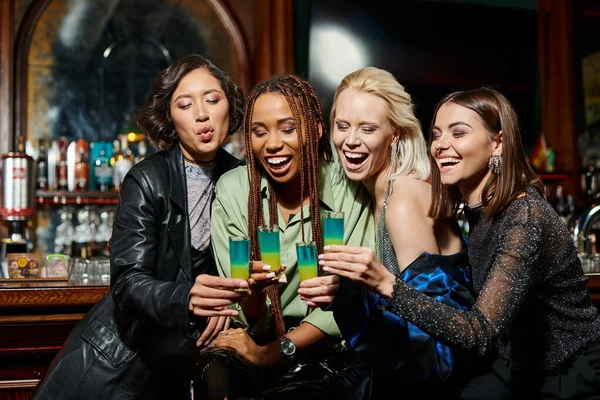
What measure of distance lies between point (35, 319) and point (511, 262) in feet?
5.88

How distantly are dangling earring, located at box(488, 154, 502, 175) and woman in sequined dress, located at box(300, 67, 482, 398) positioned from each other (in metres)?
0.22

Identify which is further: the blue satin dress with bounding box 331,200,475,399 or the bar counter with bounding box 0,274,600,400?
the bar counter with bounding box 0,274,600,400

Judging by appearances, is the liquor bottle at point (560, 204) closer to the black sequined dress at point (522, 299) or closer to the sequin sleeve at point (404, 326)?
the black sequined dress at point (522, 299)

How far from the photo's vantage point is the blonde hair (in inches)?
98.0

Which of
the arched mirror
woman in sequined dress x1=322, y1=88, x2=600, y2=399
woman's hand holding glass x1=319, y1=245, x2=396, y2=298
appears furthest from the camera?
the arched mirror

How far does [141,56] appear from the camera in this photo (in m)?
5.60

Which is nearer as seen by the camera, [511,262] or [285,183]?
[511,262]

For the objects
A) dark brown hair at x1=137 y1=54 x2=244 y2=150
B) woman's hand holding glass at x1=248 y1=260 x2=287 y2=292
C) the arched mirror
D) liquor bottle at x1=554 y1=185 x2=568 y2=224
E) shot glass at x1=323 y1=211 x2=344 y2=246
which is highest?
the arched mirror

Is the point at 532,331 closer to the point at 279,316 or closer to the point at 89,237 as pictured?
the point at 279,316

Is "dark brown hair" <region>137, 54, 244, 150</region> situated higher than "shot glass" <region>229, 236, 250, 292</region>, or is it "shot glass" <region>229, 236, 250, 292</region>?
"dark brown hair" <region>137, 54, 244, 150</region>

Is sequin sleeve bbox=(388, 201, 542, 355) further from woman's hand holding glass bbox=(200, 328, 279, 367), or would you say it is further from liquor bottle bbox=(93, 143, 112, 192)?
liquor bottle bbox=(93, 143, 112, 192)

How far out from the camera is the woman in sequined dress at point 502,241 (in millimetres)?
2211

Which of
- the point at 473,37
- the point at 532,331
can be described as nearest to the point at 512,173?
the point at 532,331

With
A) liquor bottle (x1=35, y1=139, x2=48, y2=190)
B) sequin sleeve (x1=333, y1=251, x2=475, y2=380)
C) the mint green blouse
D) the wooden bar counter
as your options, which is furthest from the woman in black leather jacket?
liquor bottle (x1=35, y1=139, x2=48, y2=190)
